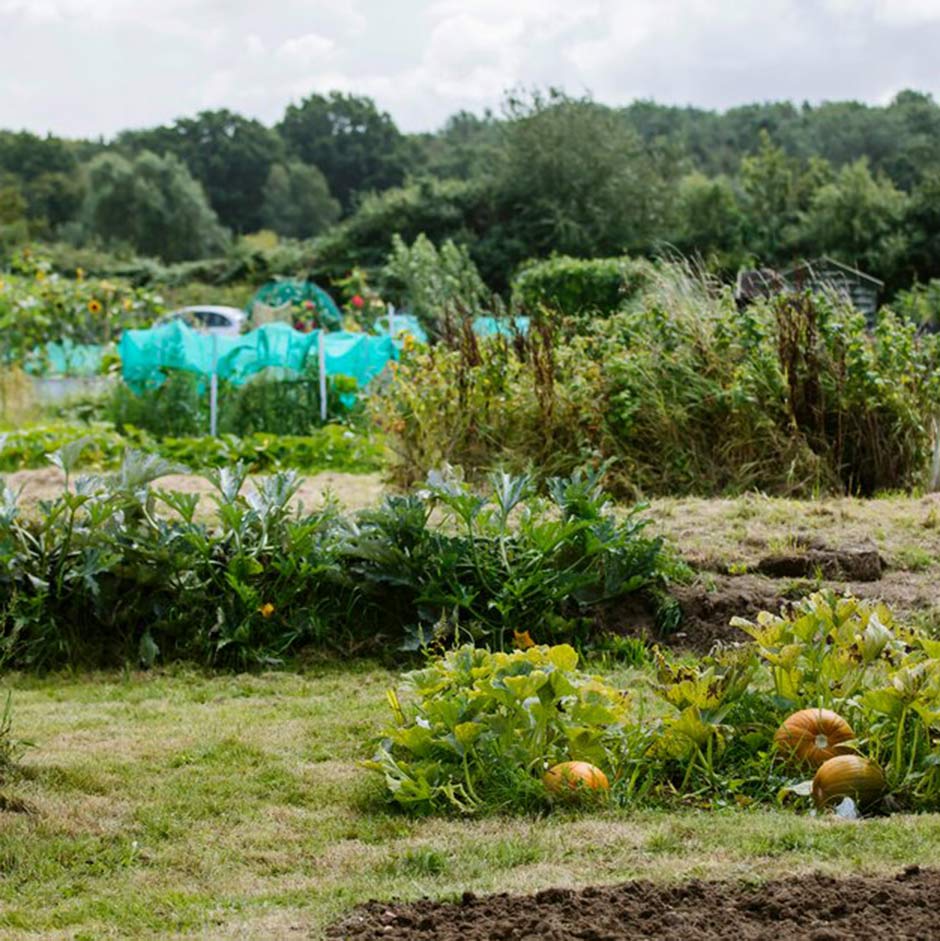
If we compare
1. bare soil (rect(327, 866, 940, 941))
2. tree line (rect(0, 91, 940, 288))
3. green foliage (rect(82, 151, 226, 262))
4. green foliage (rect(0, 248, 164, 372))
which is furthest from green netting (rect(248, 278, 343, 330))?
green foliage (rect(82, 151, 226, 262))

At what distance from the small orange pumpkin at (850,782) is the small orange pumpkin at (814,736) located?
0.10 metres

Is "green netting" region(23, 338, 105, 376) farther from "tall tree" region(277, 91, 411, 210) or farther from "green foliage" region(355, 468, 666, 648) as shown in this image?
"tall tree" region(277, 91, 411, 210)

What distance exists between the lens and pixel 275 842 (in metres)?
3.61

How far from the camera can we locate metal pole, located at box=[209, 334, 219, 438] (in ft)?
41.2

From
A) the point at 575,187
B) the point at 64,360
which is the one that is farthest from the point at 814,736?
the point at 575,187

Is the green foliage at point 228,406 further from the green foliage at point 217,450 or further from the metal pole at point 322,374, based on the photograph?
the green foliage at point 217,450

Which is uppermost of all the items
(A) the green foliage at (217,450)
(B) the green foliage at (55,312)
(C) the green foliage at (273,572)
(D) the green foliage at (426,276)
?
(D) the green foliage at (426,276)

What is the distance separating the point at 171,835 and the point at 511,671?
998 mm

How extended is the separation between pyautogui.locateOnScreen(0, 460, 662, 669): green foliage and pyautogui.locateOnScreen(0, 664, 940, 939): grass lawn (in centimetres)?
111

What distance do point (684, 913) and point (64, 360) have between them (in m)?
14.7

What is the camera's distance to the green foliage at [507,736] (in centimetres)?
373

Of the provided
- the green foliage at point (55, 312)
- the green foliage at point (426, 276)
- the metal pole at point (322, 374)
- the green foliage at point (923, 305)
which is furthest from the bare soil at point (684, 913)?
the green foliage at point (426, 276)

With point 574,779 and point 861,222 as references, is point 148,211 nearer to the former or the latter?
point 861,222

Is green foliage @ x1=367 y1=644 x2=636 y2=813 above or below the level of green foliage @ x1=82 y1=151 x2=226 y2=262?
below
